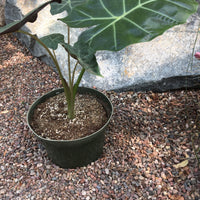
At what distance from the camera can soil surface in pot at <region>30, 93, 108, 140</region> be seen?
1.42m

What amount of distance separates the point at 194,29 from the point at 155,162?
1.07m

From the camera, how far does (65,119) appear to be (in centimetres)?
149

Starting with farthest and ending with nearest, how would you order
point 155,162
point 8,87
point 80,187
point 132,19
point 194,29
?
1. point 8,87
2. point 194,29
3. point 155,162
4. point 80,187
5. point 132,19

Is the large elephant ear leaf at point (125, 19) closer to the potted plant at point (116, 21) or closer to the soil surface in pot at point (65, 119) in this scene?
the potted plant at point (116, 21)

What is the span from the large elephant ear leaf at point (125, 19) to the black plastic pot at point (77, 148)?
565mm

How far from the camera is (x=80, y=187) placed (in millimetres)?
1446

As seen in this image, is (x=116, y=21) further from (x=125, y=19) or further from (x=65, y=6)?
(x=65, y=6)

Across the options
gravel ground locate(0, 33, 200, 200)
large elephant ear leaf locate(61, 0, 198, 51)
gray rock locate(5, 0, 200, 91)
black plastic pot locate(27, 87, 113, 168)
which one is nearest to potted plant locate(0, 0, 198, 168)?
large elephant ear leaf locate(61, 0, 198, 51)

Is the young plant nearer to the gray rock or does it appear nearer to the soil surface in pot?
the soil surface in pot

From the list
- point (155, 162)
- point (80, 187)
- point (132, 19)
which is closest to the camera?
point (132, 19)

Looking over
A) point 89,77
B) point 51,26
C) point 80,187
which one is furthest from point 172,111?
point 51,26

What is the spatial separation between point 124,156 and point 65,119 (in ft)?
1.41

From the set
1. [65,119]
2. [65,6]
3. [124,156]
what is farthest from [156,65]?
[65,6]

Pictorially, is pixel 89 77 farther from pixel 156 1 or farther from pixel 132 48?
pixel 156 1
